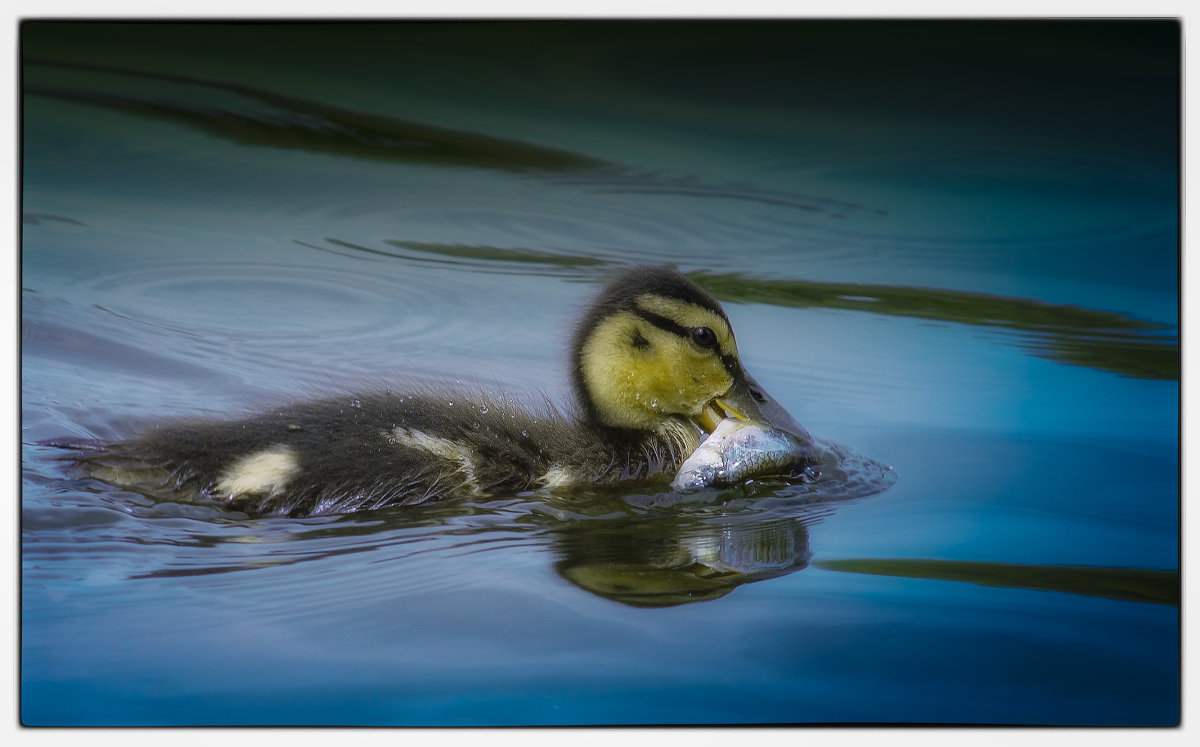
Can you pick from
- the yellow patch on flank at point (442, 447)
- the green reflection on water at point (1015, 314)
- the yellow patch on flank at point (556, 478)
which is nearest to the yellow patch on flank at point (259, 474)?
the yellow patch on flank at point (442, 447)

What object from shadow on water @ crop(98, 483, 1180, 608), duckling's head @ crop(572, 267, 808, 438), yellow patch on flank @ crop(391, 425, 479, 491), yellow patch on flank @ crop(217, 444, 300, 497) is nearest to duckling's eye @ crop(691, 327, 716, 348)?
duckling's head @ crop(572, 267, 808, 438)

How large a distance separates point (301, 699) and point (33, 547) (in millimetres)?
528

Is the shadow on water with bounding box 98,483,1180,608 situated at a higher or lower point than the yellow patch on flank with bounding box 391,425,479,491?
lower

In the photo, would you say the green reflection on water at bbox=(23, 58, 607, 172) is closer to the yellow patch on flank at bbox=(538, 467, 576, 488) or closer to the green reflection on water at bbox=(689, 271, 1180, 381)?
the green reflection on water at bbox=(689, 271, 1180, 381)

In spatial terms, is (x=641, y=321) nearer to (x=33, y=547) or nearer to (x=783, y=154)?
(x=783, y=154)

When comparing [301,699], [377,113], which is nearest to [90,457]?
[301,699]

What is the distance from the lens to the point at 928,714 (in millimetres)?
1671

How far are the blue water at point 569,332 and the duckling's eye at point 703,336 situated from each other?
19cm

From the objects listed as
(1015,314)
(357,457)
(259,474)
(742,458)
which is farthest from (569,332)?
(1015,314)

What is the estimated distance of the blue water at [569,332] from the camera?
5.43 feet

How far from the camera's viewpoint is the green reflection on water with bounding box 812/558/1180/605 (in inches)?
72.3

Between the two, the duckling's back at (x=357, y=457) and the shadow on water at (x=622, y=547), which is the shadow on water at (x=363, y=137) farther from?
the shadow on water at (x=622, y=547)

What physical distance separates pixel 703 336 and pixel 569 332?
0.24 meters

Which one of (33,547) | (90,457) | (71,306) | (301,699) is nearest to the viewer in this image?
(301,699)
